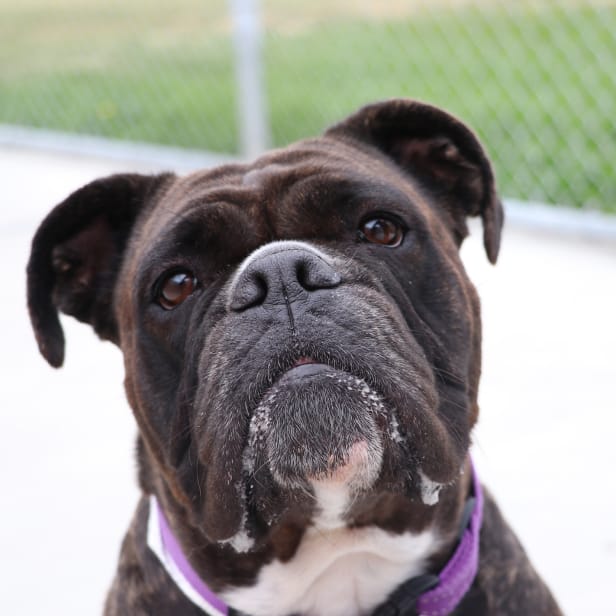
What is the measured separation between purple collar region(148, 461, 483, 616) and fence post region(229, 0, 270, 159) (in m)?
5.24

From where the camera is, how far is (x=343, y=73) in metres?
8.45

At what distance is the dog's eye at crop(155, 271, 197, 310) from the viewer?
2.45m

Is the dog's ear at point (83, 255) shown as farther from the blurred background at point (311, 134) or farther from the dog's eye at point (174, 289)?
the blurred background at point (311, 134)

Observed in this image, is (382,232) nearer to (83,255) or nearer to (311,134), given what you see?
(83,255)

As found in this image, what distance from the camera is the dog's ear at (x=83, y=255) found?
277 centimetres

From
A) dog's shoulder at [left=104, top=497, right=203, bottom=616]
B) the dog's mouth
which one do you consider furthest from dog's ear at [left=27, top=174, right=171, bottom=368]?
the dog's mouth

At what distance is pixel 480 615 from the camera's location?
8.46 ft

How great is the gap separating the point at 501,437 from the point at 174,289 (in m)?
2.24

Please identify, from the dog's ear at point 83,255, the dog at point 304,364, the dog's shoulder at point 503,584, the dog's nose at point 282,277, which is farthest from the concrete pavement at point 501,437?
the dog's nose at point 282,277

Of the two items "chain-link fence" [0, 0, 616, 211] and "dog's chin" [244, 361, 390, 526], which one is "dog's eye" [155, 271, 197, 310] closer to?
"dog's chin" [244, 361, 390, 526]

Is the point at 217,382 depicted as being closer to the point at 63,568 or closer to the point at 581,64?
the point at 63,568

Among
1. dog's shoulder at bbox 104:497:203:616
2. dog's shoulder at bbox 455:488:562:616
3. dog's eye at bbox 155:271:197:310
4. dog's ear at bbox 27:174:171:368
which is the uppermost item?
dog's eye at bbox 155:271:197:310

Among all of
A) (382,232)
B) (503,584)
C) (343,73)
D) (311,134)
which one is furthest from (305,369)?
(343,73)

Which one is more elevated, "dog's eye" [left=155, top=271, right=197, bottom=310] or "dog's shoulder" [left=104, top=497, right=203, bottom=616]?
"dog's eye" [left=155, top=271, right=197, bottom=310]
